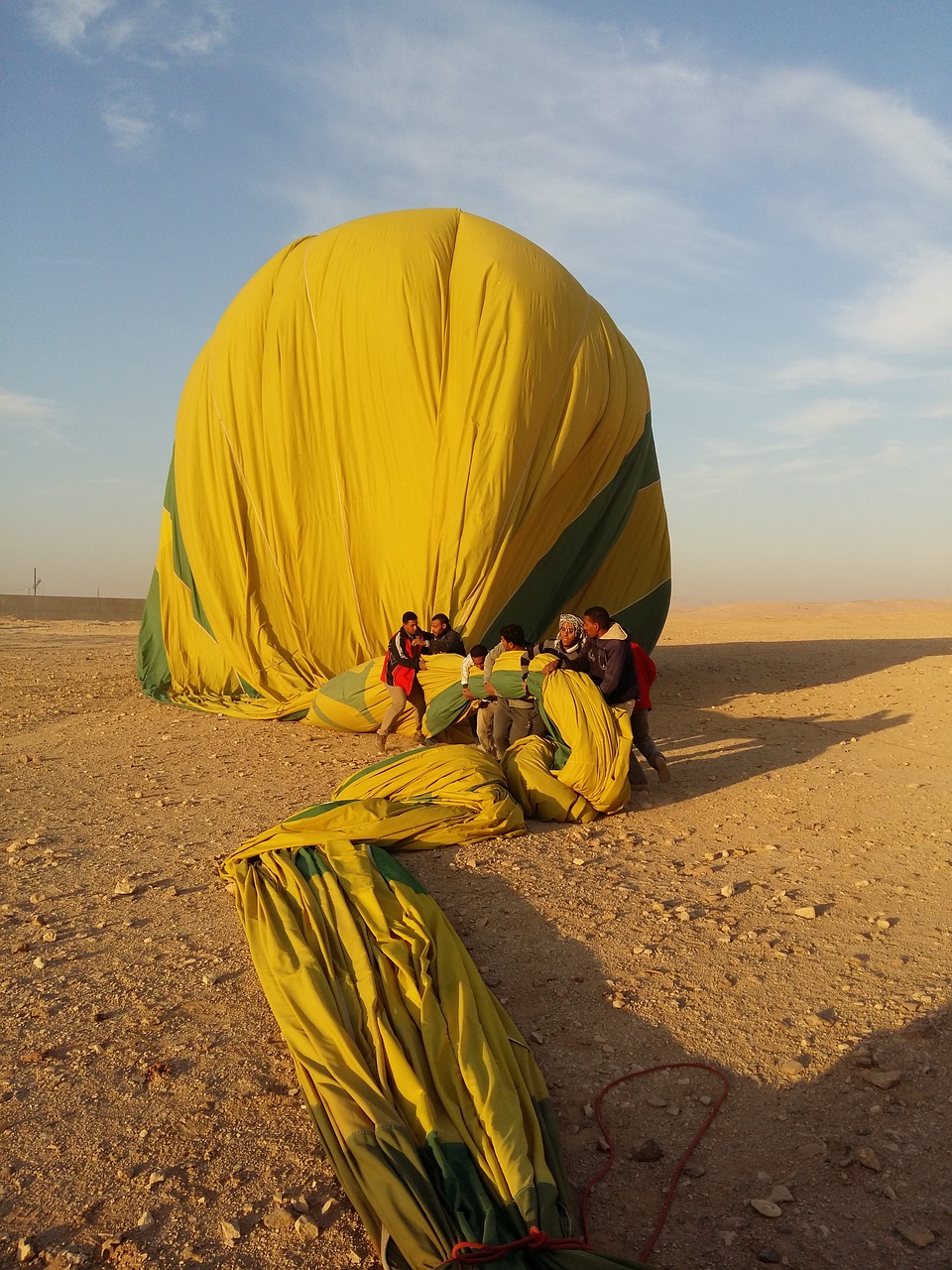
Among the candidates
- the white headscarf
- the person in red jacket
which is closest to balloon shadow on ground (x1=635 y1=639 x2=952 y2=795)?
the white headscarf

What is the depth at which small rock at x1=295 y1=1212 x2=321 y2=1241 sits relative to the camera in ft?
8.17

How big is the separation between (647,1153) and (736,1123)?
0.33 metres

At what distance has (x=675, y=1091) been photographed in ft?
10.4

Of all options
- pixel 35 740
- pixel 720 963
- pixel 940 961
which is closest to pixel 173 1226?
pixel 720 963

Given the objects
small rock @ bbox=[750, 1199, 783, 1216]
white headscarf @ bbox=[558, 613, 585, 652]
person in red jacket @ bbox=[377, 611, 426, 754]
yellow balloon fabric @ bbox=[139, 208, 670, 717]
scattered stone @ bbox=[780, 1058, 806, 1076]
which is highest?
yellow balloon fabric @ bbox=[139, 208, 670, 717]

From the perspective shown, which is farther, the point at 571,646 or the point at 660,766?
the point at 571,646

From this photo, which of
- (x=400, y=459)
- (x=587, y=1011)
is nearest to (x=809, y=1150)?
(x=587, y=1011)

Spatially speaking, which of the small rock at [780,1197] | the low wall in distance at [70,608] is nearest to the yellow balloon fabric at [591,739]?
the small rock at [780,1197]

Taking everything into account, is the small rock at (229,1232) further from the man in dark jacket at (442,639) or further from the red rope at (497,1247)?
the man in dark jacket at (442,639)

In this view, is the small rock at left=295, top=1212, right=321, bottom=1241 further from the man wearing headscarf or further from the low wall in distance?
the low wall in distance

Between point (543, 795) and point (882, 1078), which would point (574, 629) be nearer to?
point (543, 795)

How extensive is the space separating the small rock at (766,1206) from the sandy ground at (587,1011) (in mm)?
18

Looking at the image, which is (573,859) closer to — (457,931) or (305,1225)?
(457,931)

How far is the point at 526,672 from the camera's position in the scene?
24.0ft
